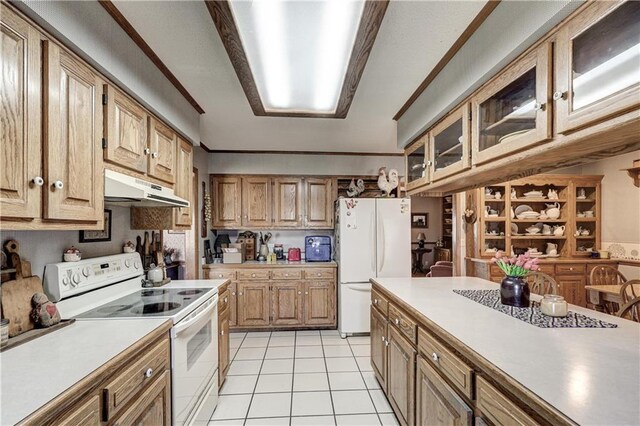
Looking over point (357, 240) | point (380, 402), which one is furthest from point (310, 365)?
point (357, 240)

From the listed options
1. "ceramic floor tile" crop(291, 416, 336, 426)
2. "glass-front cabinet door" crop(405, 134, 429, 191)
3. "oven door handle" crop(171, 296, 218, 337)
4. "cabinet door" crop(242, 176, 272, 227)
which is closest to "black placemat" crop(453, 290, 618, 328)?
"glass-front cabinet door" crop(405, 134, 429, 191)

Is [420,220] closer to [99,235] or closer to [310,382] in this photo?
[310,382]

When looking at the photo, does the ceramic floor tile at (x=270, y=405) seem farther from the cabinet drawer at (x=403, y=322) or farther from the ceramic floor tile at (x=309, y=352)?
the cabinet drawer at (x=403, y=322)

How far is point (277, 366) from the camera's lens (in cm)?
295

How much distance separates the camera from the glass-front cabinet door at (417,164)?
2.44 m

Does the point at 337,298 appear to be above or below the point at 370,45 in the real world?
below

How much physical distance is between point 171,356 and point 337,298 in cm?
265

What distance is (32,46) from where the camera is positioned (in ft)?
3.69

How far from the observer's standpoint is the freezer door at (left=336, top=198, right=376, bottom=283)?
381 cm

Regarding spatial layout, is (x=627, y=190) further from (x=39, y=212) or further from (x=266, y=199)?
(x=39, y=212)

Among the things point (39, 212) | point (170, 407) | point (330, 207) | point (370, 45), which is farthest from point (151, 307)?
point (330, 207)

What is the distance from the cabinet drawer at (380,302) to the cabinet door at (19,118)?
208 cm

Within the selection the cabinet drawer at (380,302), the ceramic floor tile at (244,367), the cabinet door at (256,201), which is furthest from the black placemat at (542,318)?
the cabinet door at (256,201)

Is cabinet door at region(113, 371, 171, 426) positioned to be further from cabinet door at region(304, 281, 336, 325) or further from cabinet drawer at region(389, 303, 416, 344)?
cabinet door at region(304, 281, 336, 325)
